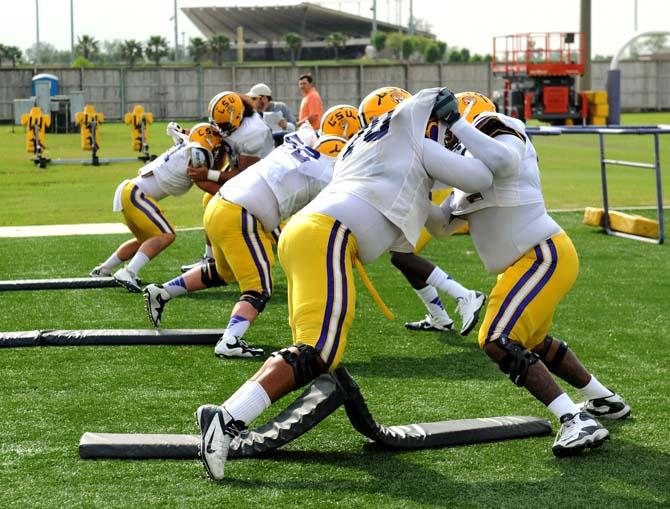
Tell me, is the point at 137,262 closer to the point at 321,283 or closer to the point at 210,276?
the point at 210,276

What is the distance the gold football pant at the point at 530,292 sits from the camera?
4918 millimetres

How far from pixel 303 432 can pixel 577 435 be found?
1198mm

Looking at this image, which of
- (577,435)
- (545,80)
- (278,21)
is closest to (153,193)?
(577,435)

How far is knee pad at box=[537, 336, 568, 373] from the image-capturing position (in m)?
5.25

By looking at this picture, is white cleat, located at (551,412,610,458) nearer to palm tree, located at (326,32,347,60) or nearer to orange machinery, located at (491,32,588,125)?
orange machinery, located at (491,32,588,125)

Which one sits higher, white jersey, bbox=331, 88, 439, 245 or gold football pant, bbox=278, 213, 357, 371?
white jersey, bbox=331, 88, 439, 245

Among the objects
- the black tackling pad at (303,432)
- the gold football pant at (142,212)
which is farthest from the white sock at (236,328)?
the gold football pant at (142,212)

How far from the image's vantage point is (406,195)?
4801 millimetres

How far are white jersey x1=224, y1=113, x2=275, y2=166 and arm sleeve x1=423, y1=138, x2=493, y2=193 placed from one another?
4558mm

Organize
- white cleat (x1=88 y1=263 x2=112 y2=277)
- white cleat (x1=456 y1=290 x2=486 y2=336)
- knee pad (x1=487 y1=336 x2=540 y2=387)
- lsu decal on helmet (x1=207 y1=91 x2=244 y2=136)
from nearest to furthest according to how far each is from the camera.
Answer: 1. knee pad (x1=487 y1=336 x2=540 y2=387)
2. white cleat (x1=456 y1=290 x2=486 y2=336)
3. lsu decal on helmet (x1=207 y1=91 x2=244 y2=136)
4. white cleat (x1=88 y1=263 x2=112 y2=277)

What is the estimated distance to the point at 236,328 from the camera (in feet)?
22.6

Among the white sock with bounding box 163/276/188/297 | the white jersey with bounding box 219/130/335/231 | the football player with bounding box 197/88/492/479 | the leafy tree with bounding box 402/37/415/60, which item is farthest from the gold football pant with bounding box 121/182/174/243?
the leafy tree with bounding box 402/37/415/60

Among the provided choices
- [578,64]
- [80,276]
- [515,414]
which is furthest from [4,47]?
[515,414]

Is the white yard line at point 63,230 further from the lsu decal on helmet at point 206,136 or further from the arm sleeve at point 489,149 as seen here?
the arm sleeve at point 489,149
